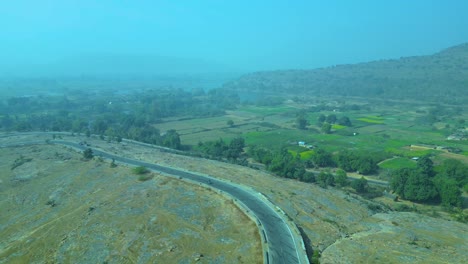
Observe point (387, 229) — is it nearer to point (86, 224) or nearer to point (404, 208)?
point (404, 208)

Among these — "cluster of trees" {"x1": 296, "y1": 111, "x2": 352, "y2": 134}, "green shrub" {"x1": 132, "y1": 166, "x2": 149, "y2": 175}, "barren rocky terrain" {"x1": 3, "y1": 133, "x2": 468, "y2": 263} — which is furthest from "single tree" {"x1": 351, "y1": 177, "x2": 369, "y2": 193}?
"cluster of trees" {"x1": 296, "y1": 111, "x2": 352, "y2": 134}

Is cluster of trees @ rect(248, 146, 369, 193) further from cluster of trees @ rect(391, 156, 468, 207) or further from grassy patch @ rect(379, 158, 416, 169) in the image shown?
grassy patch @ rect(379, 158, 416, 169)

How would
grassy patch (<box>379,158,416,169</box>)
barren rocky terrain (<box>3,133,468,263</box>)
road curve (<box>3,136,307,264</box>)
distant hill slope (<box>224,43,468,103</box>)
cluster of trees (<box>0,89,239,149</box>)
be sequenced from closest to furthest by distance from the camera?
road curve (<box>3,136,307,264</box>)
barren rocky terrain (<box>3,133,468,263</box>)
grassy patch (<box>379,158,416,169</box>)
cluster of trees (<box>0,89,239,149</box>)
distant hill slope (<box>224,43,468,103</box>)

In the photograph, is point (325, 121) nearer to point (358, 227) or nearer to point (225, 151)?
point (225, 151)

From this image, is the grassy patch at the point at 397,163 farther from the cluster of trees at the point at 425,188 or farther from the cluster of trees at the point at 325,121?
the cluster of trees at the point at 325,121

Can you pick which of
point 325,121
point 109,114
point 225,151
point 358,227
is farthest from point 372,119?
point 109,114

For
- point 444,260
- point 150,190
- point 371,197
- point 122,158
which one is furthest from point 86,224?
point 371,197

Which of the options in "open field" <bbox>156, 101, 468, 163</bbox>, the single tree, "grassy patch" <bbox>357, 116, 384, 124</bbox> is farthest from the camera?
"grassy patch" <bbox>357, 116, 384, 124</bbox>
